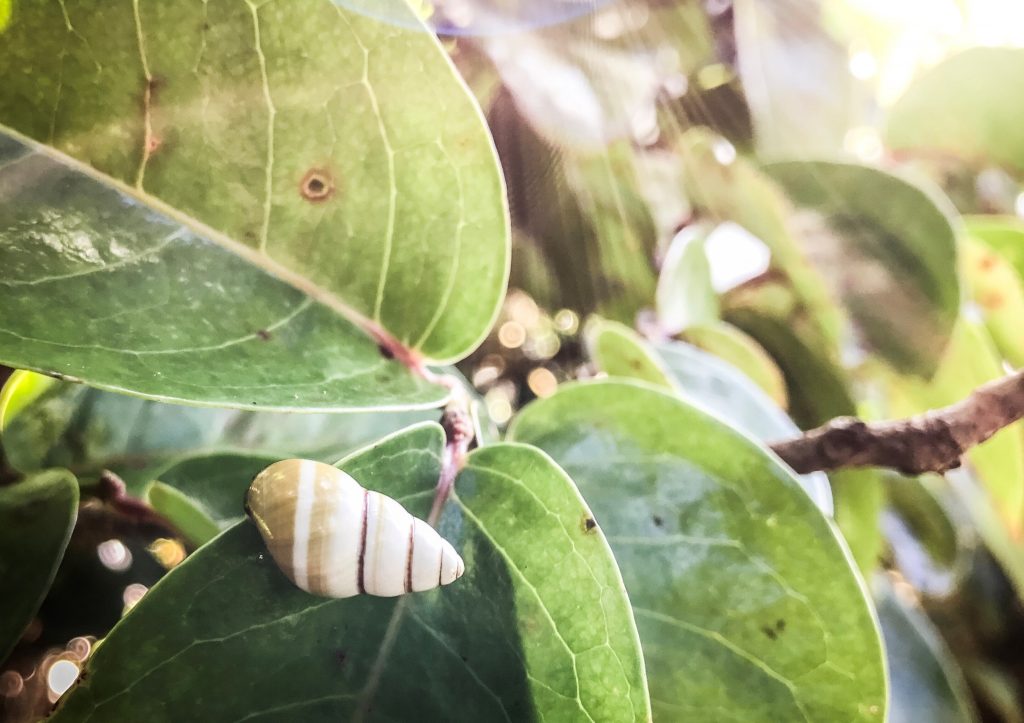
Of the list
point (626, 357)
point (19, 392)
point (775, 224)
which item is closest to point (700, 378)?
point (626, 357)

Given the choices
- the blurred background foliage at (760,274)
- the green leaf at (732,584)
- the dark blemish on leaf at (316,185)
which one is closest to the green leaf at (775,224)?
the blurred background foliage at (760,274)

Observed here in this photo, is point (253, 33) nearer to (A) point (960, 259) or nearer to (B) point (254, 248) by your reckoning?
(B) point (254, 248)

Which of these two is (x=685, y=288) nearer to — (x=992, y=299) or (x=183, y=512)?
(x=992, y=299)

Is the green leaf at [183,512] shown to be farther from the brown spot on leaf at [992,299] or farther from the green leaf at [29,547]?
the brown spot on leaf at [992,299]

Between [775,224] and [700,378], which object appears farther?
[775,224]

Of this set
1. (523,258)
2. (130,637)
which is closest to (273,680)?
(130,637)

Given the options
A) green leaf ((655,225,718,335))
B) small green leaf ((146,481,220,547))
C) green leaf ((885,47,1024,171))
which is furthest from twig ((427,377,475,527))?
green leaf ((885,47,1024,171))
